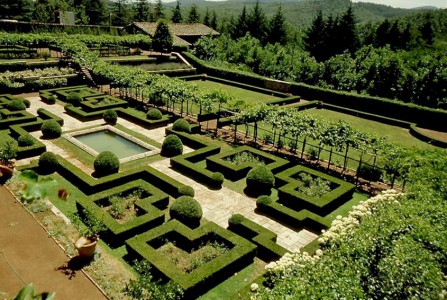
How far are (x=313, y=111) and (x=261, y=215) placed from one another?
72.8 feet

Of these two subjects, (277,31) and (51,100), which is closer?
(51,100)

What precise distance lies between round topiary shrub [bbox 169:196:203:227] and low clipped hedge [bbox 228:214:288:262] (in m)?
1.44

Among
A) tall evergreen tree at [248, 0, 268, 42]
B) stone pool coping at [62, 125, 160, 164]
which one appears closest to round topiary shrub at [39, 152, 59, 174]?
stone pool coping at [62, 125, 160, 164]

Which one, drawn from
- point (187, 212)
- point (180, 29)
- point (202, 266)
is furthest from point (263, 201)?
point (180, 29)

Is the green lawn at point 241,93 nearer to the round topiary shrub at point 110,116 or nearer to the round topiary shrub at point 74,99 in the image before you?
the round topiary shrub at point 110,116

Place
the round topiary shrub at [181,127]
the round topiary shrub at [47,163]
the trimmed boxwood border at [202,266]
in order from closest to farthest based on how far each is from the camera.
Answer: the trimmed boxwood border at [202,266] → the round topiary shrub at [47,163] → the round topiary shrub at [181,127]

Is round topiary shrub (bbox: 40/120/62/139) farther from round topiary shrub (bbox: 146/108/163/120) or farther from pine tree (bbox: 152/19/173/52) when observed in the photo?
pine tree (bbox: 152/19/173/52)

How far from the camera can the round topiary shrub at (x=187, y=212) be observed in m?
15.4

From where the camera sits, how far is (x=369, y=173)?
20922 millimetres

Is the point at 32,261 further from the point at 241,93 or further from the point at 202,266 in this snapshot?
the point at 241,93

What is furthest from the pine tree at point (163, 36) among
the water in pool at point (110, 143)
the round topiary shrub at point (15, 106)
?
the water in pool at point (110, 143)

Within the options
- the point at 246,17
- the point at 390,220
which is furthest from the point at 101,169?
the point at 246,17

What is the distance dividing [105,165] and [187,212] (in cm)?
635

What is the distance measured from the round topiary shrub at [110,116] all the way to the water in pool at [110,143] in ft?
3.87
